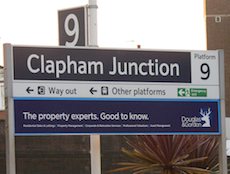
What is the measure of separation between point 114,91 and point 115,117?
11.3 inches

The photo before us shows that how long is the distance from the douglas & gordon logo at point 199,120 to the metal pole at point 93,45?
101 centimetres

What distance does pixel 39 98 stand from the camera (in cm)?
689

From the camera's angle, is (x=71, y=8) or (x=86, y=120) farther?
(x=71, y=8)

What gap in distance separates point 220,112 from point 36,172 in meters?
14.1

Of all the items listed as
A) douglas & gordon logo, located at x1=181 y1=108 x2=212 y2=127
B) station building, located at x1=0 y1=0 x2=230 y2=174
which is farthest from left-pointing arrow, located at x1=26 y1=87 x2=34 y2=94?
station building, located at x1=0 y1=0 x2=230 y2=174

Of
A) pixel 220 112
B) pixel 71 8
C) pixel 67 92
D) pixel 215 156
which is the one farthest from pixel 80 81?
pixel 215 156

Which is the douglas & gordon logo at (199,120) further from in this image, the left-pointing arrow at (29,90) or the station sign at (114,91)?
the left-pointing arrow at (29,90)

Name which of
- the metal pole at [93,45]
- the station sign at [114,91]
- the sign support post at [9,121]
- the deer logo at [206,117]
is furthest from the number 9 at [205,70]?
the sign support post at [9,121]

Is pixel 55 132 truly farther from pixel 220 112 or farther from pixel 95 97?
pixel 220 112

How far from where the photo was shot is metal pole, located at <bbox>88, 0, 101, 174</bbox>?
7.42 m

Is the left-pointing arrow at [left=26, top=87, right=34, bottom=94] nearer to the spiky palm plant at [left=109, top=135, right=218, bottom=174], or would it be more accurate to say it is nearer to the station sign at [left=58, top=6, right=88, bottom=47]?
the station sign at [left=58, top=6, right=88, bottom=47]

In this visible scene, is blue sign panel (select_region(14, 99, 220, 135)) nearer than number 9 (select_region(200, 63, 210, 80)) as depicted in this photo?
Yes

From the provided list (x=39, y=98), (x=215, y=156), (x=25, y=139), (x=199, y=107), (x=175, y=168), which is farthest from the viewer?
(x=25, y=139)

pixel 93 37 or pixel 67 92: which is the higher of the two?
pixel 93 37
